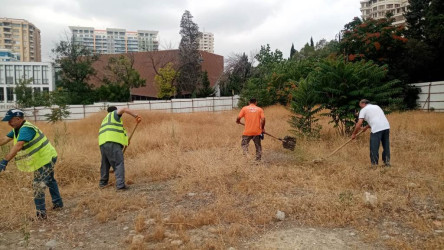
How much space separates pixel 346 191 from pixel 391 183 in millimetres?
962

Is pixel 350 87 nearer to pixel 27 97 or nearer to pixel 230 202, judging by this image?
pixel 230 202

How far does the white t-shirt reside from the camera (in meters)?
6.18

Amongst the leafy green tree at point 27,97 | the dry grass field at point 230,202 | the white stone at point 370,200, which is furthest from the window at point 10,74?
the white stone at point 370,200

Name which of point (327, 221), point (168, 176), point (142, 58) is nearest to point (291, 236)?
point (327, 221)

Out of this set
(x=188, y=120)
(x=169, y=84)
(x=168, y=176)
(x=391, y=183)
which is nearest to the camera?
(x=391, y=183)

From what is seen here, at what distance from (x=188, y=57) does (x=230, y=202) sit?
33087 millimetres

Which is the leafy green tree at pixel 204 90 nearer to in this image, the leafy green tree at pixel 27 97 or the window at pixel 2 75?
the leafy green tree at pixel 27 97

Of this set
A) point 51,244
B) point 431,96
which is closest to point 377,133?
point 51,244

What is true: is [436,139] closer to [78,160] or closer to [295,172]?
[295,172]

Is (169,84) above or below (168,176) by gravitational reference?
above

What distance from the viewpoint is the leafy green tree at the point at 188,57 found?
1414 inches

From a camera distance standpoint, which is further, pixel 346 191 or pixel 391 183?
pixel 391 183

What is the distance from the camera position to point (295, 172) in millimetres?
5559

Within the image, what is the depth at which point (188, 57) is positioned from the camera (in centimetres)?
3591
